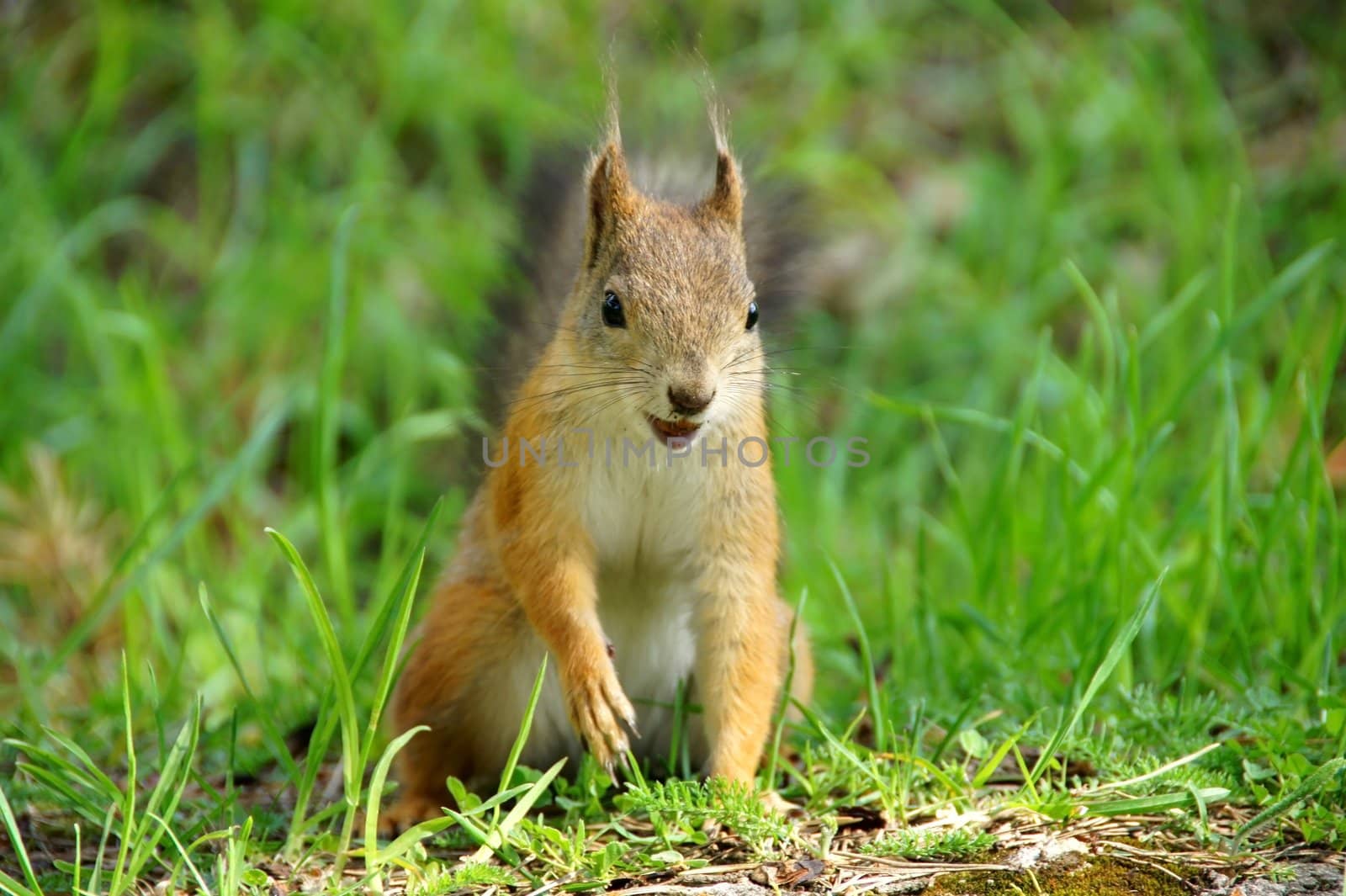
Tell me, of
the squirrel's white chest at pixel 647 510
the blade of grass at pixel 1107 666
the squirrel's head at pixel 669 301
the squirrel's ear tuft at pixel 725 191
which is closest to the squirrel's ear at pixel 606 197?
the squirrel's head at pixel 669 301

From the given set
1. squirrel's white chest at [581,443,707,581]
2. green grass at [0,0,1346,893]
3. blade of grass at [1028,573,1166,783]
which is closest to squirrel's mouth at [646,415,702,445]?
squirrel's white chest at [581,443,707,581]

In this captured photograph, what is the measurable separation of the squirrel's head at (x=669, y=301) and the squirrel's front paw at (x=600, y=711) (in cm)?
39

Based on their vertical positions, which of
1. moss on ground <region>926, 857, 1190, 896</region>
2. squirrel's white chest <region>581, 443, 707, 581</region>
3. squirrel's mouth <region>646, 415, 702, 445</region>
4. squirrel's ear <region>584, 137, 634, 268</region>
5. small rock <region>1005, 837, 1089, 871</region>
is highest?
squirrel's ear <region>584, 137, 634, 268</region>

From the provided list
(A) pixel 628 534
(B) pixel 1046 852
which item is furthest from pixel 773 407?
(B) pixel 1046 852

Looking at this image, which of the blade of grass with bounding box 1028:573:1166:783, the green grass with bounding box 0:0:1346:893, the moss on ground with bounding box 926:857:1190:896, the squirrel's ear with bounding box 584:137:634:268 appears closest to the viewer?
the moss on ground with bounding box 926:857:1190:896

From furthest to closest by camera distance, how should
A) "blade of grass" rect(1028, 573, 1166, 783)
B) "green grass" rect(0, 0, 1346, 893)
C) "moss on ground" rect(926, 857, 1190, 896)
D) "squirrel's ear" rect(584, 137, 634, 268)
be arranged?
"squirrel's ear" rect(584, 137, 634, 268)
"green grass" rect(0, 0, 1346, 893)
"blade of grass" rect(1028, 573, 1166, 783)
"moss on ground" rect(926, 857, 1190, 896)

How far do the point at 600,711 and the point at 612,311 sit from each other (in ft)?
2.02

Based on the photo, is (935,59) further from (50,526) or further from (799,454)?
(50,526)

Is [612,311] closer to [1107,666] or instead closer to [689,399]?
[689,399]

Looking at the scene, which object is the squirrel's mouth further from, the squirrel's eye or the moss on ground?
the moss on ground

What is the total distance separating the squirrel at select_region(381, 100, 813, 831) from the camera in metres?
2.05

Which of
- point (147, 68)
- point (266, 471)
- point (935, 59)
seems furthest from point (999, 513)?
point (147, 68)

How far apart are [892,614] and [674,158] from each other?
113 cm

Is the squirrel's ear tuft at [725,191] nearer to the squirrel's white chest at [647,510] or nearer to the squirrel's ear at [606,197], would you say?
the squirrel's ear at [606,197]
